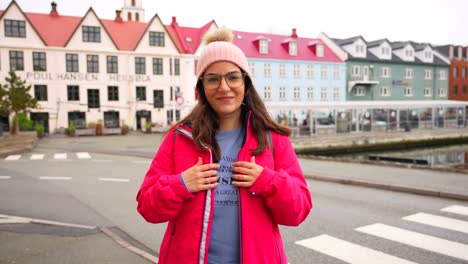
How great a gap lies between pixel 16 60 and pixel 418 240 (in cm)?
3862

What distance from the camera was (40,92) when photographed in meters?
35.6

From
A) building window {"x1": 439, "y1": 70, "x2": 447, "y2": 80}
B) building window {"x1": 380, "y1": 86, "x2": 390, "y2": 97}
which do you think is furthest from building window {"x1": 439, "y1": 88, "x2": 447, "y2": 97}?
building window {"x1": 380, "y1": 86, "x2": 390, "y2": 97}

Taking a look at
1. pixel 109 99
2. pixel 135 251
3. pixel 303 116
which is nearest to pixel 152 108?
pixel 109 99

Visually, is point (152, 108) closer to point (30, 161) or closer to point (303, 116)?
point (303, 116)

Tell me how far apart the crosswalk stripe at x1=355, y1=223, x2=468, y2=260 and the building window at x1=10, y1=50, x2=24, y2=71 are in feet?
123

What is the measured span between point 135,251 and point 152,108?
35396mm

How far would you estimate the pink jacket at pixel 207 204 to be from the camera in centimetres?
192

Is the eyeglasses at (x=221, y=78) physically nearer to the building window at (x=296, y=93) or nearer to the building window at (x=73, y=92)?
the building window at (x=73, y=92)

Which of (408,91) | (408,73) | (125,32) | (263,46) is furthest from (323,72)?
(125,32)

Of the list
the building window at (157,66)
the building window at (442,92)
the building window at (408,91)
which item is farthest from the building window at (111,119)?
the building window at (442,92)

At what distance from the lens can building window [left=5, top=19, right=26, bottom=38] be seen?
35.2 metres

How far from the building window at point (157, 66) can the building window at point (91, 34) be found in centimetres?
605

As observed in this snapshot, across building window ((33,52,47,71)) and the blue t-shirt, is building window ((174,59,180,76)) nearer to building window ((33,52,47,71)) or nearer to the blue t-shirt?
building window ((33,52,47,71))

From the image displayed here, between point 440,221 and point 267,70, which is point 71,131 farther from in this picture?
point 440,221
